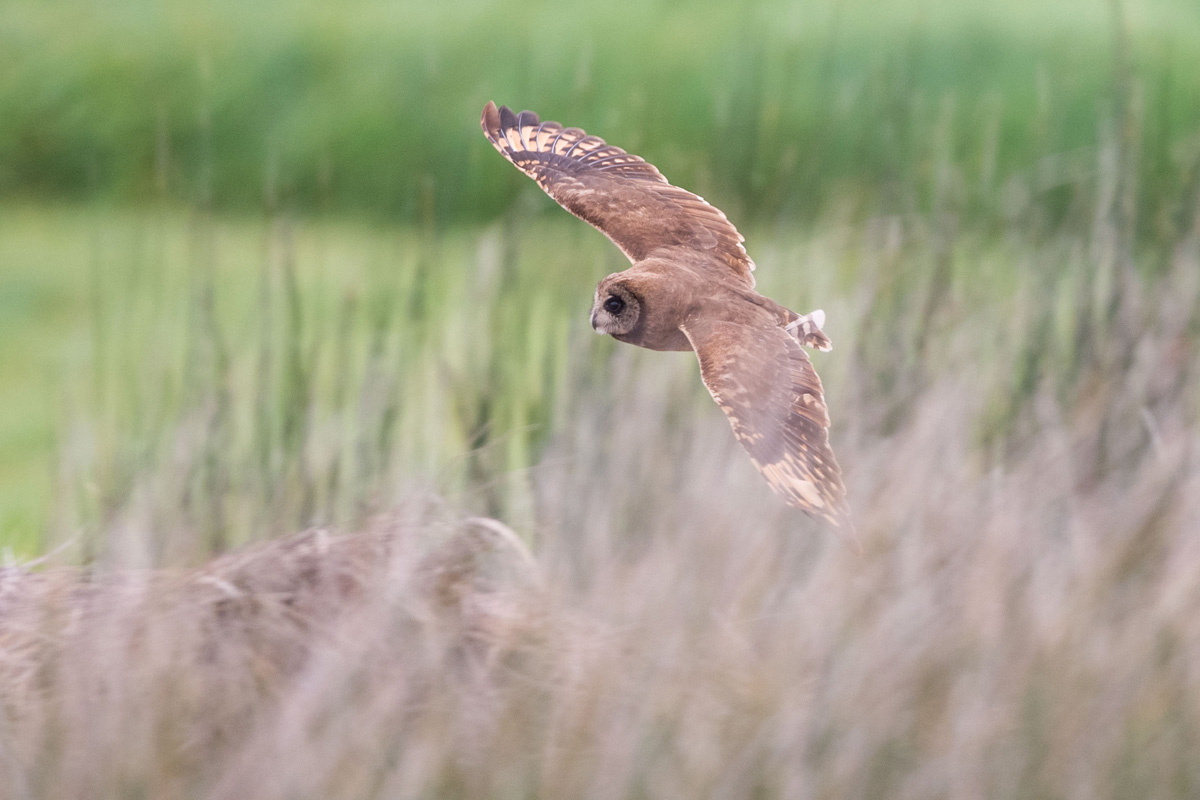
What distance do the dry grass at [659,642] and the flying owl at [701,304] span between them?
29cm

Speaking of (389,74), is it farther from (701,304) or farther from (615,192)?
(701,304)

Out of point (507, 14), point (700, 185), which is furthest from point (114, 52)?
point (700, 185)

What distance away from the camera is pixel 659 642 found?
5.06 feet

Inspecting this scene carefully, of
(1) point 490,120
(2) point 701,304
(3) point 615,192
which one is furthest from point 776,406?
(1) point 490,120

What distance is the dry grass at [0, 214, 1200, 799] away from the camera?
150 centimetres

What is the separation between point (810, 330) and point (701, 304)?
0.14 metres

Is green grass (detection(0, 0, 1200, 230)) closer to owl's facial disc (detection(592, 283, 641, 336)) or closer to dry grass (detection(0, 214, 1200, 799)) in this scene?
dry grass (detection(0, 214, 1200, 799))

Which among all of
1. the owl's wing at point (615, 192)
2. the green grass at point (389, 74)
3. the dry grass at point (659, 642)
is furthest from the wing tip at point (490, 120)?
the green grass at point (389, 74)

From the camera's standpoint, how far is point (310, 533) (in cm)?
174

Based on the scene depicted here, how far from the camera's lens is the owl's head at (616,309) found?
131 centimetres

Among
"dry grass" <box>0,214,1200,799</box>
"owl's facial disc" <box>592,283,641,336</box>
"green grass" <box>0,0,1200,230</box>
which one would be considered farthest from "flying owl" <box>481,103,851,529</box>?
"green grass" <box>0,0,1200,230</box>

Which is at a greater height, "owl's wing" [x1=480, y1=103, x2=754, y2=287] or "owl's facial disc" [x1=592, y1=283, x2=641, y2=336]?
"owl's wing" [x1=480, y1=103, x2=754, y2=287]

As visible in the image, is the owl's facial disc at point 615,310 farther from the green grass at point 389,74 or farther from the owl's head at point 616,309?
the green grass at point 389,74

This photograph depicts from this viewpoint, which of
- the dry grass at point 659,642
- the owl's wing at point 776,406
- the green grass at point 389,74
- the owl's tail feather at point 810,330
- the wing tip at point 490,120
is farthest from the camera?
the green grass at point 389,74
